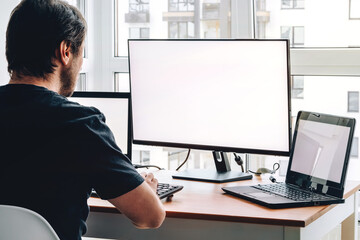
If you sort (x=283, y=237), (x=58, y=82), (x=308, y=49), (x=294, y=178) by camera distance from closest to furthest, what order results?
(x=58, y=82), (x=283, y=237), (x=294, y=178), (x=308, y=49)

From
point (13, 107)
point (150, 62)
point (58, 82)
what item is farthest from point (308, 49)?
point (13, 107)

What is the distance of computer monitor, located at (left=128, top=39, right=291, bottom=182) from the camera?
6.79 feet

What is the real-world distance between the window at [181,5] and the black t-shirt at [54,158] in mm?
1558

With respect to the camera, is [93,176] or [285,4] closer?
[93,176]

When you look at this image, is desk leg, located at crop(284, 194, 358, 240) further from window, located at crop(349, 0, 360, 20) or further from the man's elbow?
window, located at crop(349, 0, 360, 20)

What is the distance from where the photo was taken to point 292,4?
2525 mm

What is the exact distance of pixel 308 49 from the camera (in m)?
2.49

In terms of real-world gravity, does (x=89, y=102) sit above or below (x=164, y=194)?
above

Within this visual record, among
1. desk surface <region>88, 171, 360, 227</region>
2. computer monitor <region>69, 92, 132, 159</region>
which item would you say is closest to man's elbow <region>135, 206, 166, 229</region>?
desk surface <region>88, 171, 360, 227</region>

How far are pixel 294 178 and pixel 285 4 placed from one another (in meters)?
0.89

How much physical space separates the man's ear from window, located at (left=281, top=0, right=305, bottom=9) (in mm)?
1361

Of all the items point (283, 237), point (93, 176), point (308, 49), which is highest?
point (308, 49)

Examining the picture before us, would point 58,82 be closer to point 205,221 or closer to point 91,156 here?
point 91,156

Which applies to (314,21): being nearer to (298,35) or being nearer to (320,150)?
(298,35)
